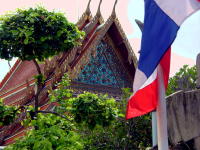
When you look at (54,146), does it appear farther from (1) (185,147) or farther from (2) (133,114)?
(1) (185,147)

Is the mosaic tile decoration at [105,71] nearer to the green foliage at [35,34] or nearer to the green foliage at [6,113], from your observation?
the green foliage at [6,113]

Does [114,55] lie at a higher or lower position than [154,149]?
higher

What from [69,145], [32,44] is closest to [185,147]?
[69,145]

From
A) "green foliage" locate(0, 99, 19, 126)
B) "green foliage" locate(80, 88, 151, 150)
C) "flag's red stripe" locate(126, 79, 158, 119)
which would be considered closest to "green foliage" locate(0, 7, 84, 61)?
"green foliage" locate(0, 99, 19, 126)

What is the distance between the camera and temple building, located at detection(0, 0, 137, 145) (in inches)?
349

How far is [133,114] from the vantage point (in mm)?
3500

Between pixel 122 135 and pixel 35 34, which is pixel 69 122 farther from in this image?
pixel 122 135

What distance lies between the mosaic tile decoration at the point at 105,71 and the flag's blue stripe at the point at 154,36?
616 cm

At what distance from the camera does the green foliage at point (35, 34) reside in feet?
13.6

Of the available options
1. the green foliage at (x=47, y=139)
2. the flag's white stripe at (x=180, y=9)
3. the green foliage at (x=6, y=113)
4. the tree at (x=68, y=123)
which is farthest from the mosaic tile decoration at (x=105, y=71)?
the flag's white stripe at (x=180, y=9)

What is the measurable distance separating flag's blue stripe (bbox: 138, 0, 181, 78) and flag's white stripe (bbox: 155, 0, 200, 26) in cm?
3

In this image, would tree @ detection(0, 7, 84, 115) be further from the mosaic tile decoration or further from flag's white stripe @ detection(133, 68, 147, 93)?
the mosaic tile decoration

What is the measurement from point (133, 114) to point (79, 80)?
5761 millimetres

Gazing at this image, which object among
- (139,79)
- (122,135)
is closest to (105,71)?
(122,135)
